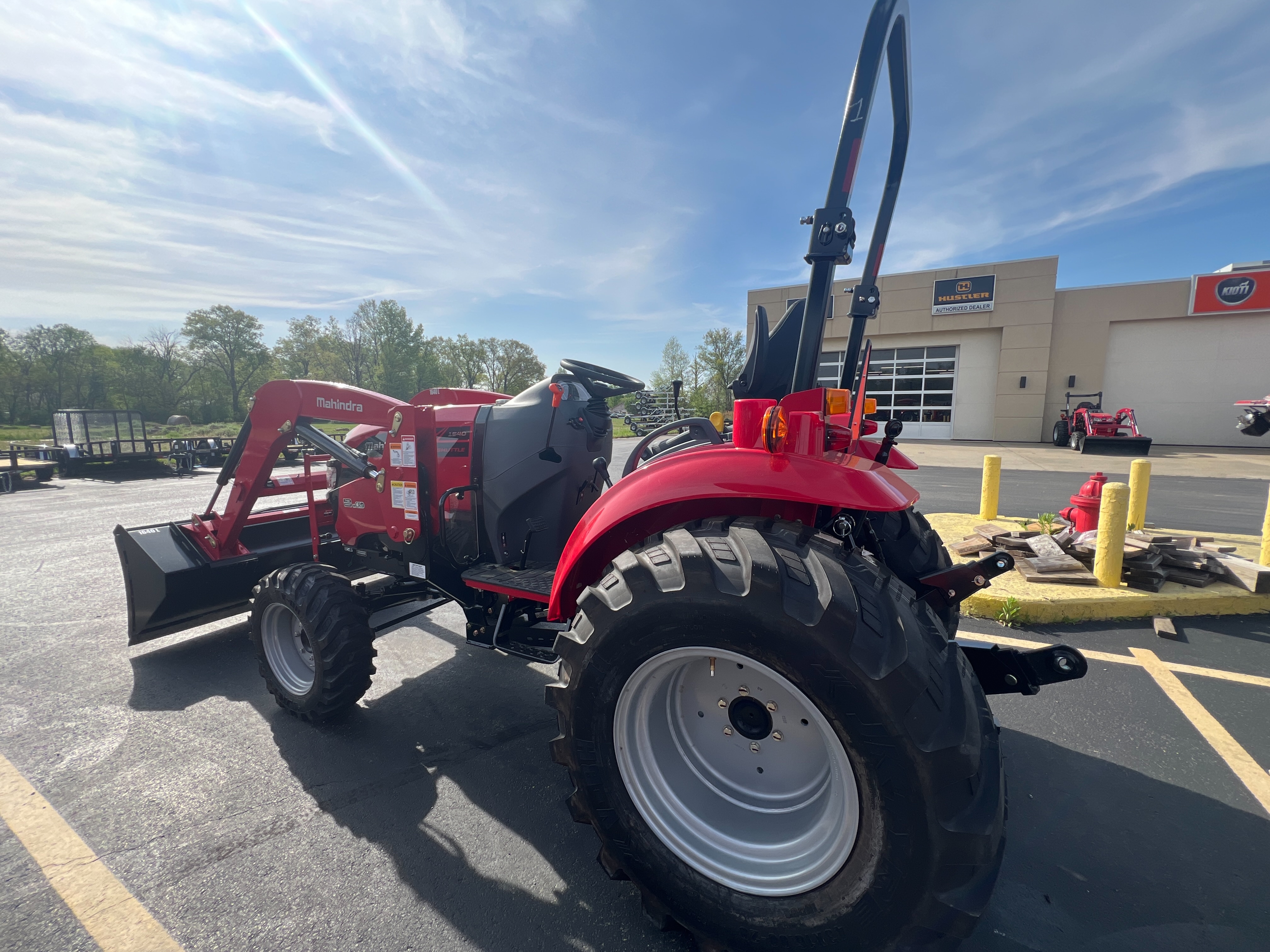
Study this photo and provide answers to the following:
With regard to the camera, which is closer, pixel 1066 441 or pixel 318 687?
pixel 318 687

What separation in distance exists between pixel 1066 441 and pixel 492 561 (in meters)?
22.8

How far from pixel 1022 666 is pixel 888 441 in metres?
0.99

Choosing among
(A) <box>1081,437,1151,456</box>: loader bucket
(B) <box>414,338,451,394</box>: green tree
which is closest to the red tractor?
(A) <box>1081,437,1151,456</box>: loader bucket

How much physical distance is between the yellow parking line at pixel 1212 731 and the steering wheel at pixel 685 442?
8.72 ft

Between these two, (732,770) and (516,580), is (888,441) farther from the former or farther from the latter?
(516,580)

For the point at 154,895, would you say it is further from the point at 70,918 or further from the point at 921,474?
the point at 921,474

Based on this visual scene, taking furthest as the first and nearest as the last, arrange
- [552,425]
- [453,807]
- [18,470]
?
[18,470], [552,425], [453,807]

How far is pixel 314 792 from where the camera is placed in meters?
2.47

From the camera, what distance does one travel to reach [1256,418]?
4.61 metres

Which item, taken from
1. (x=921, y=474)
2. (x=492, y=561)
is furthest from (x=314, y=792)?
(x=921, y=474)

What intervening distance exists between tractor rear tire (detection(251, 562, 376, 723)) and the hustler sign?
24810mm

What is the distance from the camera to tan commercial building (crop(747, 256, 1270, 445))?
19.9 metres

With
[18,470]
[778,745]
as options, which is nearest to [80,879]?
[778,745]

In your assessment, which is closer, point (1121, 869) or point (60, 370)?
point (1121, 869)
